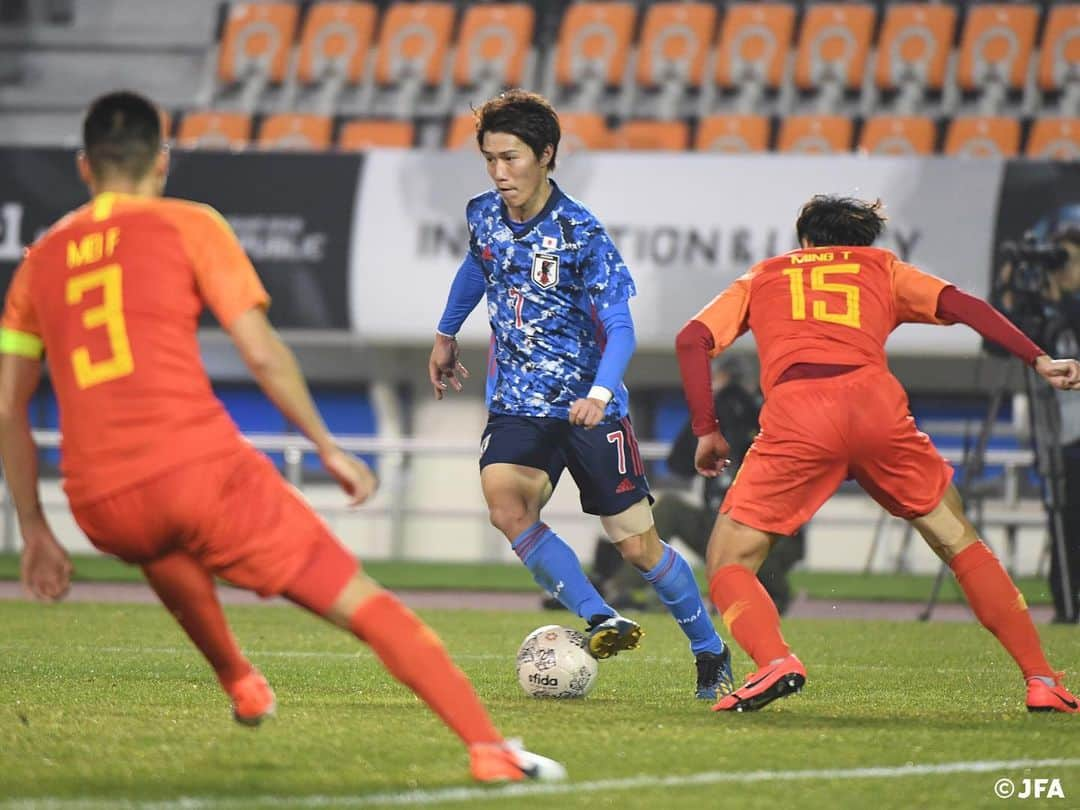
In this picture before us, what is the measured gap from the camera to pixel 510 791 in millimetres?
4301

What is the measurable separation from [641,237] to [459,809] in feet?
42.3

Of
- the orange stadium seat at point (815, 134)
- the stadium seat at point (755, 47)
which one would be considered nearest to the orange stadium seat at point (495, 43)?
the stadium seat at point (755, 47)

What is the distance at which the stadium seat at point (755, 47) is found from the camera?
67.1 ft

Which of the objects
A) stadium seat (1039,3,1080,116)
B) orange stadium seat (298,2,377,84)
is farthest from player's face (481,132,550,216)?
orange stadium seat (298,2,377,84)

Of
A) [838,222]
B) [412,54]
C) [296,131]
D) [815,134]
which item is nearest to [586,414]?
[838,222]

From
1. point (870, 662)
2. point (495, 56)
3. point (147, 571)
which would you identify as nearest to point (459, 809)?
point (147, 571)

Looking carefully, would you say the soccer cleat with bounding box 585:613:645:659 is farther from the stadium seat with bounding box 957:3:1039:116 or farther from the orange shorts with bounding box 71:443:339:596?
the stadium seat with bounding box 957:3:1039:116

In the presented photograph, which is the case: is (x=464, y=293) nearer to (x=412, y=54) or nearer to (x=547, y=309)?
(x=547, y=309)

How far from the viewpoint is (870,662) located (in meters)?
8.72

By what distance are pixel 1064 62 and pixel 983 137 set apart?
135cm

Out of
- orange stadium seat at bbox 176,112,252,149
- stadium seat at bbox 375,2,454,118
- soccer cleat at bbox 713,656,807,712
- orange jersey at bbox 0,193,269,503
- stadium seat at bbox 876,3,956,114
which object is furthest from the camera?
stadium seat at bbox 375,2,454,118

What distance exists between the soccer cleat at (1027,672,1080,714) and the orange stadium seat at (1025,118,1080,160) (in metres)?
13.0

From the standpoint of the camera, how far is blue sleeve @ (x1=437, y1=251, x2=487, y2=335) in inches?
284

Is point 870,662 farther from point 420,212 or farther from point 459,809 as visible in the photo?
point 420,212
